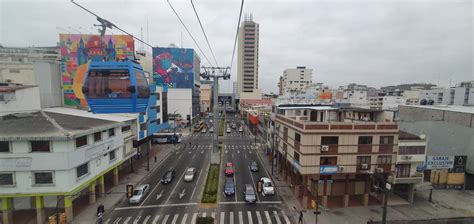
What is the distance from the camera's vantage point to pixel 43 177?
17.0 metres

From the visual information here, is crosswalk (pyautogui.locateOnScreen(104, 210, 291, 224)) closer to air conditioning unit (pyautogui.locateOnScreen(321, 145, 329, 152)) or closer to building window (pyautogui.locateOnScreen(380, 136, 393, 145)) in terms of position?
air conditioning unit (pyautogui.locateOnScreen(321, 145, 329, 152))

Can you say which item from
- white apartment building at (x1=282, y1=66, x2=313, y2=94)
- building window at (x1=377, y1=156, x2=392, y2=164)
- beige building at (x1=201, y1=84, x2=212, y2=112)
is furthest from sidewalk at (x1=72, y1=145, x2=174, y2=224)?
white apartment building at (x1=282, y1=66, x2=313, y2=94)

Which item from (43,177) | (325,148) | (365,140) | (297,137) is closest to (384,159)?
(365,140)

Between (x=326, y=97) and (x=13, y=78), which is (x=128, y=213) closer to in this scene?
(x=13, y=78)

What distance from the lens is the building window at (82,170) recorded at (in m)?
18.6

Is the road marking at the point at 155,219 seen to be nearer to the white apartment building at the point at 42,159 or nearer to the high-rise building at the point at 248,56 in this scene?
the white apartment building at the point at 42,159

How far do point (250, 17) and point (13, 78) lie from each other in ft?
398

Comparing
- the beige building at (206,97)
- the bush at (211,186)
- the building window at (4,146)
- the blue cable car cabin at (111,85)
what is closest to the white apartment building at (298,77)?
the beige building at (206,97)

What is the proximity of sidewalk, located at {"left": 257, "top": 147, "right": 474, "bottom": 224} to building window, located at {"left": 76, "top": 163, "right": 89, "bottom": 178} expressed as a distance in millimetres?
20006

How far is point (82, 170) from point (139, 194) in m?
6.15

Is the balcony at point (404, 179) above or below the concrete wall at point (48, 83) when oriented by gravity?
below

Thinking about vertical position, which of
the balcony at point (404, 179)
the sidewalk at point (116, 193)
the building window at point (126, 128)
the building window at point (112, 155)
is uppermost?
the building window at point (126, 128)

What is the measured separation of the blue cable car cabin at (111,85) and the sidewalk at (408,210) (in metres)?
18.2

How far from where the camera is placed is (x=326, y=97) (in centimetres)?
7912
